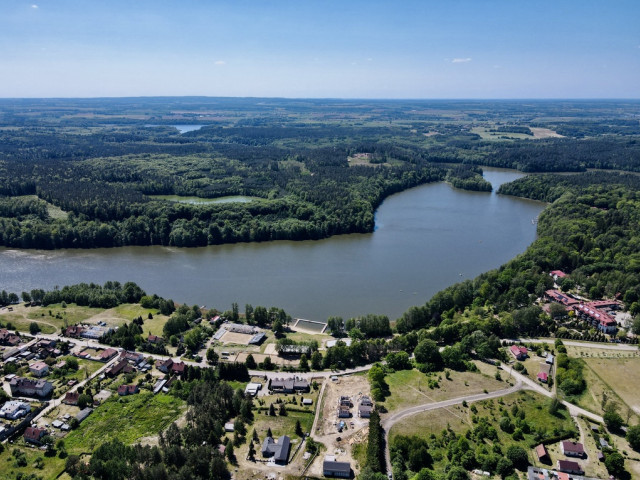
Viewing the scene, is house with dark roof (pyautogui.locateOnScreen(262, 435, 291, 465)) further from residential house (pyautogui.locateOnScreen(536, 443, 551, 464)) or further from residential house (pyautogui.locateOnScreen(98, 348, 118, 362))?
Result: residential house (pyautogui.locateOnScreen(98, 348, 118, 362))

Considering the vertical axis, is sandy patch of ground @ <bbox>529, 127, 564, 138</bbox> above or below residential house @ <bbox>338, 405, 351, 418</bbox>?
above

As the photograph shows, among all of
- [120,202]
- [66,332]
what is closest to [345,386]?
[66,332]

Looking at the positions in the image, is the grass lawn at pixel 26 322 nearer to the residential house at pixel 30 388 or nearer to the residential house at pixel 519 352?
the residential house at pixel 30 388

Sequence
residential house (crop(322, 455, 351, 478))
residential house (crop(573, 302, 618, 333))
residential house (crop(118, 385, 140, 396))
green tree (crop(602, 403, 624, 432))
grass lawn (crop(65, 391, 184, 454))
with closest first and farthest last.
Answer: residential house (crop(322, 455, 351, 478)) → green tree (crop(602, 403, 624, 432)) → grass lawn (crop(65, 391, 184, 454)) → residential house (crop(118, 385, 140, 396)) → residential house (crop(573, 302, 618, 333))

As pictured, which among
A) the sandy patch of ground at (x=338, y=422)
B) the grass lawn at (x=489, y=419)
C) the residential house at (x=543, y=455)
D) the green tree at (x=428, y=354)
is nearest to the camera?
the residential house at (x=543, y=455)

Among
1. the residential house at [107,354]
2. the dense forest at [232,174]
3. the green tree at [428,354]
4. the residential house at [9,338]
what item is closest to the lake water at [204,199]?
the dense forest at [232,174]

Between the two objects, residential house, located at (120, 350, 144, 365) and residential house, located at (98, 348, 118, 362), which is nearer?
residential house, located at (120, 350, 144, 365)

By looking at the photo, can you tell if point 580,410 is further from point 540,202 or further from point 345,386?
point 540,202

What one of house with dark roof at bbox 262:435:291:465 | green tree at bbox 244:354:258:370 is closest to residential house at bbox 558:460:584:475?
house with dark roof at bbox 262:435:291:465
